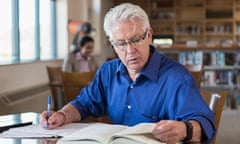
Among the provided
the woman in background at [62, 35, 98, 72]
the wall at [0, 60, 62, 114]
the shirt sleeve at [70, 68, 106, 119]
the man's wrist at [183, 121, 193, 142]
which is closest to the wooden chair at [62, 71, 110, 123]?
the wall at [0, 60, 62, 114]

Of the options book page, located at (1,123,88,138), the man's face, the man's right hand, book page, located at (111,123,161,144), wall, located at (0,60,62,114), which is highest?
the man's face

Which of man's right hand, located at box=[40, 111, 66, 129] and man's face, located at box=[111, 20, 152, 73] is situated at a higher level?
man's face, located at box=[111, 20, 152, 73]

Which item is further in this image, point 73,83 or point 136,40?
point 73,83

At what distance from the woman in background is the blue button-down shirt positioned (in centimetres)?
296

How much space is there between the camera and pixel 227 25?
9.08 metres

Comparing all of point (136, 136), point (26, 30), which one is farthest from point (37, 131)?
point (26, 30)

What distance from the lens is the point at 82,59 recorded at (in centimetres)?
493

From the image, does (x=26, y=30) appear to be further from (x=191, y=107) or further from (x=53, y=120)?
(x=191, y=107)

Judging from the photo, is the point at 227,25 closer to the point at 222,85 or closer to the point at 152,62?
the point at 222,85

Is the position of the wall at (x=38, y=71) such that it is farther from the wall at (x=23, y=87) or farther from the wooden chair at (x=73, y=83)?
the wooden chair at (x=73, y=83)

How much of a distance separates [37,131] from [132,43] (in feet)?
1.70

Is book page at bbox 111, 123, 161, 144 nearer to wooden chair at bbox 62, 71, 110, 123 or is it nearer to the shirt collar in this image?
the shirt collar

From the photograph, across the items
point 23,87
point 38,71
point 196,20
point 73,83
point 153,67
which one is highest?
point 196,20

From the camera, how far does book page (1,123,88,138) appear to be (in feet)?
4.69
